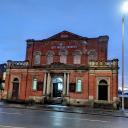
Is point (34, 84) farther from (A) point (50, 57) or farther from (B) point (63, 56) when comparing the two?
(B) point (63, 56)

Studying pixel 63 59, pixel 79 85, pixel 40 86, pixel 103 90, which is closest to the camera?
pixel 103 90

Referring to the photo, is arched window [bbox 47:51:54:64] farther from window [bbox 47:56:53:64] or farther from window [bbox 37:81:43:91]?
window [bbox 37:81:43:91]

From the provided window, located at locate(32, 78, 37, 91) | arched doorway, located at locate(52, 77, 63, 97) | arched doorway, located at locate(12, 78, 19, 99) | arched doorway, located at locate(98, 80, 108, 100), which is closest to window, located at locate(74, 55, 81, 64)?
arched doorway, located at locate(52, 77, 63, 97)

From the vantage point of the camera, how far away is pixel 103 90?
128 feet

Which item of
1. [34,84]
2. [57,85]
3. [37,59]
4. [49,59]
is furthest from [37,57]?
[57,85]

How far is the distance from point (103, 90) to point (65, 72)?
6.42 meters

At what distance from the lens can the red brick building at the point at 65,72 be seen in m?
38.9

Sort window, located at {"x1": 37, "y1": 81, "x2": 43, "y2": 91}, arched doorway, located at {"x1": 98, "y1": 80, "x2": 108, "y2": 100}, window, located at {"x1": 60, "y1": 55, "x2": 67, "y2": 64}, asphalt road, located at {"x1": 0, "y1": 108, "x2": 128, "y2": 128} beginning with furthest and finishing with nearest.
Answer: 1. window, located at {"x1": 60, "y1": 55, "x2": 67, "y2": 64}
2. window, located at {"x1": 37, "y1": 81, "x2": 43, "y2": 91}
3. arched doorway, located at {"x1": 98, "y1": 80, "x2": 108, "y2": 100}
4. asphalt road, located at {"x1": 0, "y1": 108, "x2": 128, "y2": 128}

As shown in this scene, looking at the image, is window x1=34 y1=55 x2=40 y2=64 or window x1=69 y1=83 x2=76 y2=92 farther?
window x1=34 y1=55 x2=40 y2=64

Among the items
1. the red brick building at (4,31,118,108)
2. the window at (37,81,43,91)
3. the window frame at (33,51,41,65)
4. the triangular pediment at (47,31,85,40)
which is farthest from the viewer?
the window frame at (33,51,41,65)

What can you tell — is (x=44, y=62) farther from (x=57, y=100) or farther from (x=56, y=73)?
(x=57, y=100)

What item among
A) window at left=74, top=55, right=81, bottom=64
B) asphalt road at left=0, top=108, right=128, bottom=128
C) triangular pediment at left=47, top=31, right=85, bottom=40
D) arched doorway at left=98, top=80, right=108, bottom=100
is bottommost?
asphalt road at left=0, top=108, right=128, bottom=128

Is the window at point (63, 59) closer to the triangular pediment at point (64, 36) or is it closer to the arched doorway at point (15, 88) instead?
the triangular pediment at point (64, 36)

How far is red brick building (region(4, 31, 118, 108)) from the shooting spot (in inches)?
1531
